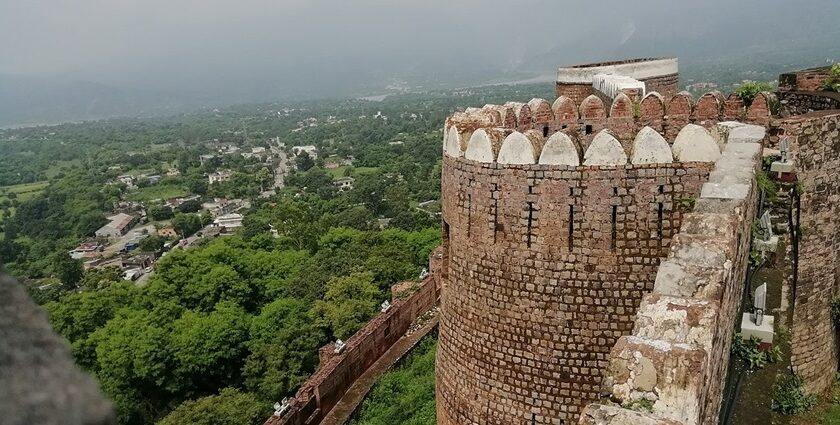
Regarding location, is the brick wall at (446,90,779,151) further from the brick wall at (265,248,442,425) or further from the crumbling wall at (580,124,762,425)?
the brick wall at (265,248,442,425)

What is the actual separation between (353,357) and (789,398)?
1093cm

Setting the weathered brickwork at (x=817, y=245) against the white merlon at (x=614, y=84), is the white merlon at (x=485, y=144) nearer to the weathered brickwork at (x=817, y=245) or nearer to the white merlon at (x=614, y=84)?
the weathered brickwork at (x=817, y=245)

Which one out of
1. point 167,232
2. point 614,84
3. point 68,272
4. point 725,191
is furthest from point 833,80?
point 167,232

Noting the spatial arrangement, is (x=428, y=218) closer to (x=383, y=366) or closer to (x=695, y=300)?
(x=383, y=366)

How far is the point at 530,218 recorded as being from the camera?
21.4ft

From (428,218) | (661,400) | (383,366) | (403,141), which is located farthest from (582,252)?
(403,141)

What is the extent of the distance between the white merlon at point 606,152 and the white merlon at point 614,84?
12.9 ft

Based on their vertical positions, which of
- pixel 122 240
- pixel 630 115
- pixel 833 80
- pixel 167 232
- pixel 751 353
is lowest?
pixel 122 240

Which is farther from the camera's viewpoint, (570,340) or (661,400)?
(570,340)

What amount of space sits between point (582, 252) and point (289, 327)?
1992 cm

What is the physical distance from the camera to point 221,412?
1884cm

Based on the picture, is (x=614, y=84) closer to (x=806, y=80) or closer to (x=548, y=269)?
(x=806, y=80)

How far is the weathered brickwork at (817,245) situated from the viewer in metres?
6.99

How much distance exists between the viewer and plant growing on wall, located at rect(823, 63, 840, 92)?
966 centimetres
